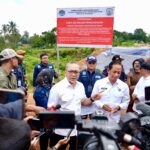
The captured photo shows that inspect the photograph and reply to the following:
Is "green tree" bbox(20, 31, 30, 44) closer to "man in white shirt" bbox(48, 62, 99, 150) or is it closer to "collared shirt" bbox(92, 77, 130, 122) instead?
"collared shirt" bbox(92, 77, 130, 122)

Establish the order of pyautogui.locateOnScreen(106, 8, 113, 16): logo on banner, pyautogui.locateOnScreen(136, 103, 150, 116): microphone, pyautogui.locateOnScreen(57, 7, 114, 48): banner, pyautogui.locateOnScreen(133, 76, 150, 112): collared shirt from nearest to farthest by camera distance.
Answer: pyautogui.locateOnScreen(136, 103, 150, 116): microphone < pyautogui.locateOnScreen(133, 76, 150, 112): collared shirt < pyautogui.locateOnScreen(106, 8, 113, 16): logo on banner < pyautogui.locateOnScreen(57, 7, 114, 48): banner

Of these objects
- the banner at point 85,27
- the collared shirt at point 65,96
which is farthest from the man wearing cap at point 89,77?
the collared shirt at point 65,96

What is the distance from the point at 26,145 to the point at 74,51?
1276 inches

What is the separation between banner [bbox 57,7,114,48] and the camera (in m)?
6.20

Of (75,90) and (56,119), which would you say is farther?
(75,90)

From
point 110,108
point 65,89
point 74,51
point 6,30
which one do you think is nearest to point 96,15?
point 110,108

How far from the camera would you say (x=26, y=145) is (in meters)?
1.04

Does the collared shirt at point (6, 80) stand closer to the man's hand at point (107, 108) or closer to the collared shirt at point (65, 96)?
the collared shirt at point (65, 96)

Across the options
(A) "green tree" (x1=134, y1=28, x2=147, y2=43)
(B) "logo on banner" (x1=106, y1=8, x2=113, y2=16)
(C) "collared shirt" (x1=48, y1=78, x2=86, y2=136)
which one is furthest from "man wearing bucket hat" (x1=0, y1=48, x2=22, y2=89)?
(A) "green tree" (x1=134, y1=28, x2=147, y2=43)

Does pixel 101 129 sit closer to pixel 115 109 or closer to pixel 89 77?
pixel 115 109

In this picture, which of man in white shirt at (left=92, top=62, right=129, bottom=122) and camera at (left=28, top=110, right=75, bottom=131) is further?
man in white shirt at (left=92, top=62, right=129, bottom=122)

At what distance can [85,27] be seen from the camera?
636 cm

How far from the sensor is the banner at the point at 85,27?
620 cm

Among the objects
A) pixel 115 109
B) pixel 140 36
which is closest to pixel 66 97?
pixel 115 109
